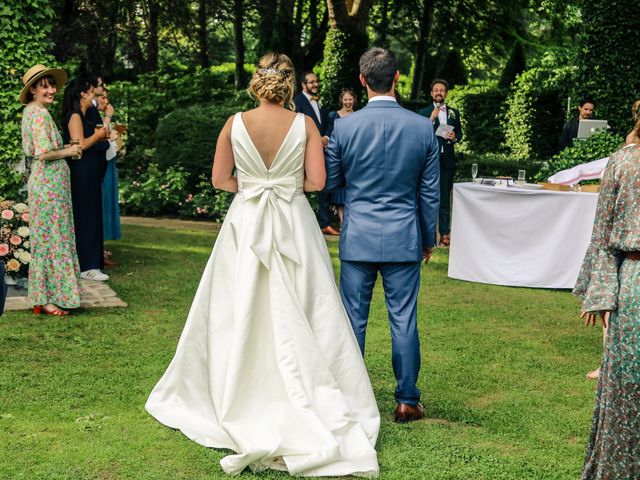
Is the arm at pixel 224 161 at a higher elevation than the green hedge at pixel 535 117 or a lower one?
higher

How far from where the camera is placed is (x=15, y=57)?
347 inches

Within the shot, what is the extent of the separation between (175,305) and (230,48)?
111 ft

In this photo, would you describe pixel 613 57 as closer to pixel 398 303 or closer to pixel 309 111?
pixel 309 111

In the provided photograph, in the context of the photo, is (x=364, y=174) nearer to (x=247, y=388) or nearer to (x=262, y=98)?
(x=262, y=98)

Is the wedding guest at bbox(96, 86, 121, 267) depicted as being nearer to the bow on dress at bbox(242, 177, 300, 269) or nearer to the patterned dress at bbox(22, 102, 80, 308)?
the patterned dress at bbox(22, 102, 80, 308)

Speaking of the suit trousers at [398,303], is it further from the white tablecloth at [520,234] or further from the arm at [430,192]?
the white tablecloth at [520,234]

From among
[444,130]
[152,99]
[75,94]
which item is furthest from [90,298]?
[152,99]

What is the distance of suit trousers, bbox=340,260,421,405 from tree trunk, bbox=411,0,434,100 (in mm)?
18941

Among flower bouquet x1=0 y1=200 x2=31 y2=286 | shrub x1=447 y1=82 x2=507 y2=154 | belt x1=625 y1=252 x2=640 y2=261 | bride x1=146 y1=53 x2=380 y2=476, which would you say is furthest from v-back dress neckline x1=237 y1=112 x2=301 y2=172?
shrub x1=447 y1=82 x2=507 y2=154

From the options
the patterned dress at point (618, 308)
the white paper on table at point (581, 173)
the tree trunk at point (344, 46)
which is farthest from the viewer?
the tree trunk at point (344, 46)

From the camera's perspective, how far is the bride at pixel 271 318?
4738mm

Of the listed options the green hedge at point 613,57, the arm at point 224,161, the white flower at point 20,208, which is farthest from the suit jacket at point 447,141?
the arm at point 224,161

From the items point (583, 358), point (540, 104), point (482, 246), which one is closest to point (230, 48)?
point (540, 104)

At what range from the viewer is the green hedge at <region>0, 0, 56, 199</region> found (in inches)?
345
